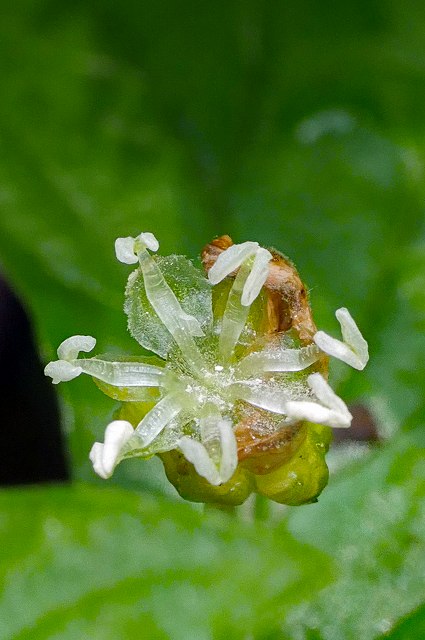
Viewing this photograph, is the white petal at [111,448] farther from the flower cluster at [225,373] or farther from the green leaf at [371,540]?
the green leaf at [371,540]

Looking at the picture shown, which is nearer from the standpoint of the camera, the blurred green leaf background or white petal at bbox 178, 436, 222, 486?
white petal at bbox 178, 436, 222, 486

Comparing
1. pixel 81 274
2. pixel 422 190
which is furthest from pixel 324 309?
pixel 81 274

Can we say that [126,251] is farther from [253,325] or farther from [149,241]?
[253,325]

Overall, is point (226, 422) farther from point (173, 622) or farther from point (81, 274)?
point (81, 274)

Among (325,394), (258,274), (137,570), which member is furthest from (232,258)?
(137,570)

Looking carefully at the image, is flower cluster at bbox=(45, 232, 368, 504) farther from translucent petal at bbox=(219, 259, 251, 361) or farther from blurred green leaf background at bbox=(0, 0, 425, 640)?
blurred green leaf background at bbox=(0, 0, 425, 640)

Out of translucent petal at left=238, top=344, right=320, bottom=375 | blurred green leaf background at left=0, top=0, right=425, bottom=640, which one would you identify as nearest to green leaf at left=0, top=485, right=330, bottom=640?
translucent petal at left=238, top=344, right=320, bottom=375

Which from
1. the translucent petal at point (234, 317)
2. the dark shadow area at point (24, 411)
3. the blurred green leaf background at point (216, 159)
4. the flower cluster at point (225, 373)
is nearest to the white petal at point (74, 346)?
the flower cluster at point (225, 373)
